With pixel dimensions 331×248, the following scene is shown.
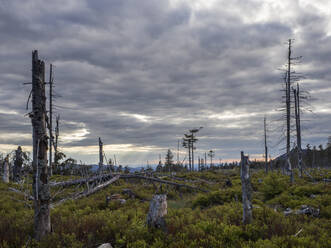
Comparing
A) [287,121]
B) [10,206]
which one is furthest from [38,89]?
[287,121]

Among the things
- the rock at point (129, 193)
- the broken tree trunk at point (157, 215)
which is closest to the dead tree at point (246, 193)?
the broken tree trunk at point (157, 215)

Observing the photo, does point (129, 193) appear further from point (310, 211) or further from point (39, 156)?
point (310, 211)

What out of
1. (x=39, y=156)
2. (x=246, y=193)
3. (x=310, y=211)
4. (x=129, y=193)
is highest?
(x=39, y=156)

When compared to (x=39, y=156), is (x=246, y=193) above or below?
below

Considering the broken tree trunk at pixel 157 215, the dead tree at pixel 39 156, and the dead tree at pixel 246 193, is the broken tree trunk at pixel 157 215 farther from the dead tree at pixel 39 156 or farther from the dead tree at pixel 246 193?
the dead tree at pixel 39 156

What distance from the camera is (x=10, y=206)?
1159cm

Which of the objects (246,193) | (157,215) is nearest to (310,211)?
(246,193)

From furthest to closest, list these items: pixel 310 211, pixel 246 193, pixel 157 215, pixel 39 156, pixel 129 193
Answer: pixel 129 193, pixel 310 211, pixel 246 193, pixel 157 215, pixel 39 156

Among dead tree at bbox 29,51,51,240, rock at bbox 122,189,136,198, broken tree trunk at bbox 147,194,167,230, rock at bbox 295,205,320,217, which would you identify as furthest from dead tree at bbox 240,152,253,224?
rock at bbox 122,189,136,198

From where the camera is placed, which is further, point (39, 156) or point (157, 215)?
point (157, 215)

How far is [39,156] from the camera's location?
6426 millimetres

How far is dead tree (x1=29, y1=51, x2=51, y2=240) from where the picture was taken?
251 inches

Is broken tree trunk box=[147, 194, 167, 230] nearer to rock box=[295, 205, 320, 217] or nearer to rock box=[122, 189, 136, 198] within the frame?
rock box=[295, 205, 320, 217]

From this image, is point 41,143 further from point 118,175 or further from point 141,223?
point 118,175
